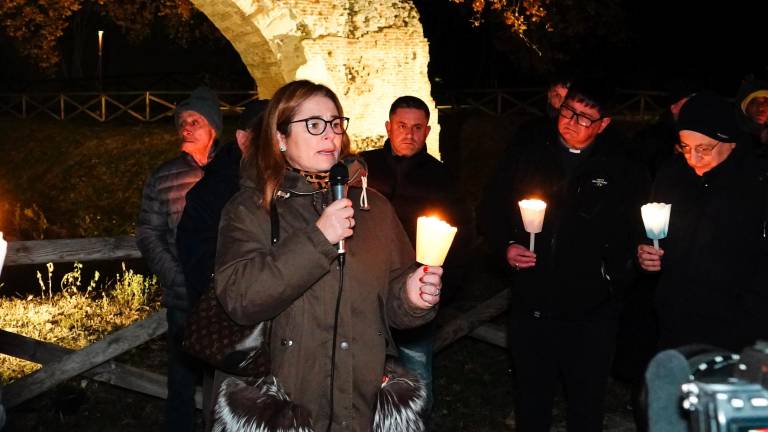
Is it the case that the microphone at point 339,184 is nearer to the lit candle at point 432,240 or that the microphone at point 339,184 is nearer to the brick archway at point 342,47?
the lit candle at point 432,240

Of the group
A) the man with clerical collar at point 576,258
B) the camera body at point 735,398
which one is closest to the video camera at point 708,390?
the camera body at point 735,398

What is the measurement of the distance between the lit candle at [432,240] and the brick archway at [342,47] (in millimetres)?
7176

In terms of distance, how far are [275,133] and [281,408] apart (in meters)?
0.93

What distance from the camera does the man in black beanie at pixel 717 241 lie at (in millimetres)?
3668

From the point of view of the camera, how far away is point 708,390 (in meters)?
1.60

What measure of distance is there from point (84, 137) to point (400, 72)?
14592mm

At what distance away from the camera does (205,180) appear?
376cm

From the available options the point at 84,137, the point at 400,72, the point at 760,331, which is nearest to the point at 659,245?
the point at 760,331

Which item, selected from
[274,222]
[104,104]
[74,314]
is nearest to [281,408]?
[274,222]

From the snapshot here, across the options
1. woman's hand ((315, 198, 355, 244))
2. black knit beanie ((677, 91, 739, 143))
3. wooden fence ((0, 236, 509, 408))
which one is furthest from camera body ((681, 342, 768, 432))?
wooden fence ((0, 236, 509, 408))

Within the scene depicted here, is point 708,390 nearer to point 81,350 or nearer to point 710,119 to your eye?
point 710,119

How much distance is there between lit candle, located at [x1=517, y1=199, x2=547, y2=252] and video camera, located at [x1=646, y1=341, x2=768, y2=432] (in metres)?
1.99

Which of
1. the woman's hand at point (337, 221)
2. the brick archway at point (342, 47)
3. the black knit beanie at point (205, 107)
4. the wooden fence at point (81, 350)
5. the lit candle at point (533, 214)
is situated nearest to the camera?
the woman's hand at point (337, 221)

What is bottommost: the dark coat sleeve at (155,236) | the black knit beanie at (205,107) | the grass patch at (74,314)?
the grass patch at (74,314)
